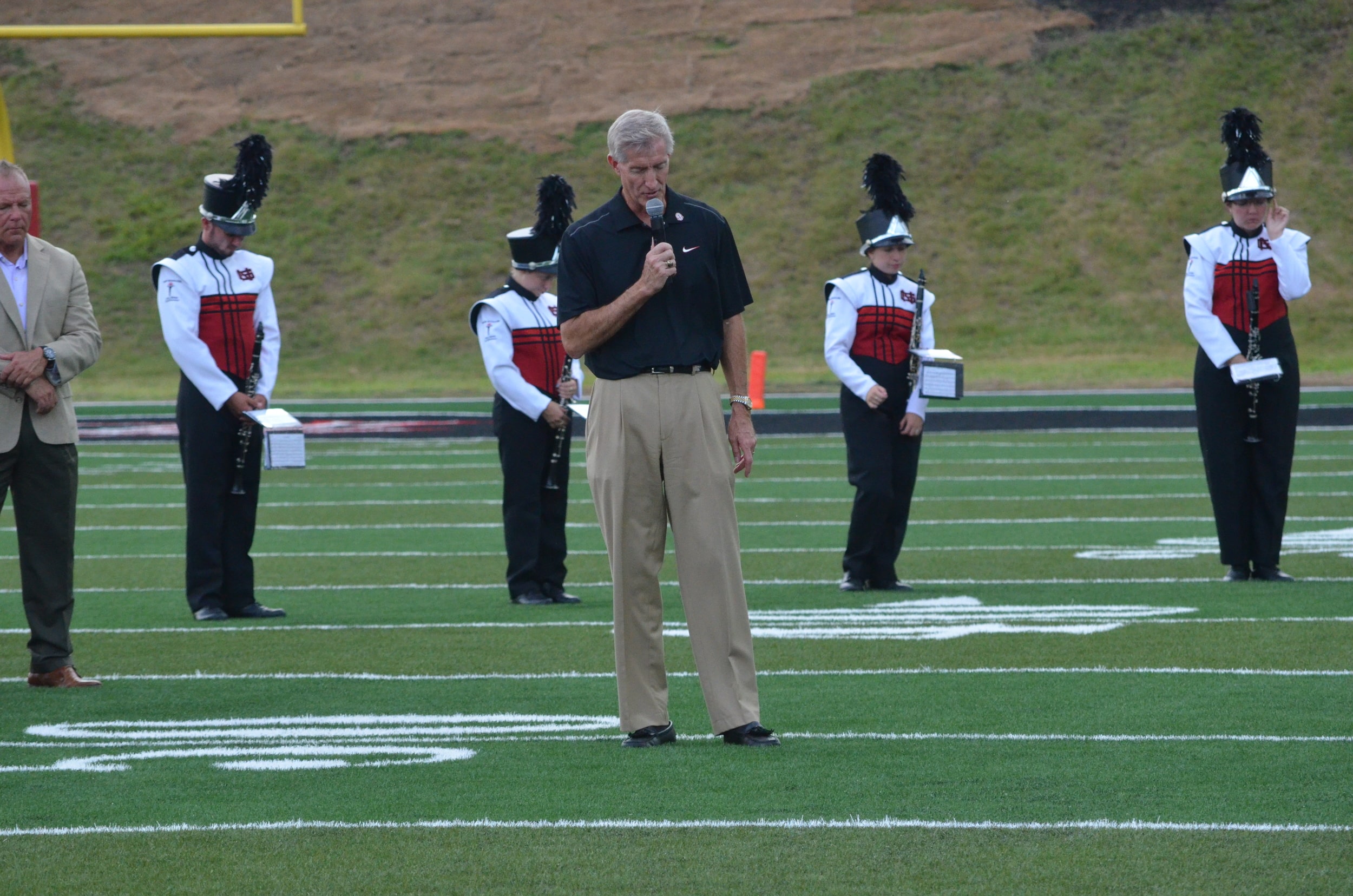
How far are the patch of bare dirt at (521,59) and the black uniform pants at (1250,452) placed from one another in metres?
36.4

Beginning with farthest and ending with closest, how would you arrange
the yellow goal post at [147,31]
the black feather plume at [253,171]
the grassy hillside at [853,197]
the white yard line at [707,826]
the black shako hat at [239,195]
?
1. the grassy hillside at [853,197]
2. the yellow goal post at [147,31]
3. the black feather plume at [253,171]
4. the black shako hat at [239,195]
5. the white yard line at [707,826]

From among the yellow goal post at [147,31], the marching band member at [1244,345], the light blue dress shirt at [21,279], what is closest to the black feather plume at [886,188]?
the marching band member at [1244,345]

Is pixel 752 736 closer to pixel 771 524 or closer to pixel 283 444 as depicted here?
pixel 283 444

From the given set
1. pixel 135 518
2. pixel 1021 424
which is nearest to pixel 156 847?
pixel 135 518

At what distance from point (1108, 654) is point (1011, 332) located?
30967 mm

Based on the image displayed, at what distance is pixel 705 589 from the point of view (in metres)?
5.78

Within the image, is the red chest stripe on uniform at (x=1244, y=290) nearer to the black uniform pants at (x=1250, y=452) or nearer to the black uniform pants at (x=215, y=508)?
the black uniform pants at (x=1250, y=452)

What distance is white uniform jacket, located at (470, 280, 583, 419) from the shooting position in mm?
10070

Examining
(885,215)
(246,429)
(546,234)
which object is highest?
(885,215)

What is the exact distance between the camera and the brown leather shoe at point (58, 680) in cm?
729

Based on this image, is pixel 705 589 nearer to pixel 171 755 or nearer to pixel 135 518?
pixel 171 755

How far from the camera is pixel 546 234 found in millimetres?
10117

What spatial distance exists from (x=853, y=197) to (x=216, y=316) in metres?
33.8

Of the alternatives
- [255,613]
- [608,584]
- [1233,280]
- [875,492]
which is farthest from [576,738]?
[1233,280]
